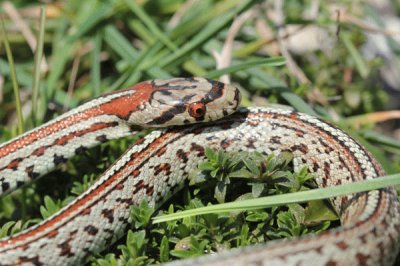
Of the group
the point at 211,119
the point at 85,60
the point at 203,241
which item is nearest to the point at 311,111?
the point at 211,119

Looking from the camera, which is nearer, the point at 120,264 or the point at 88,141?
the point at 120,264

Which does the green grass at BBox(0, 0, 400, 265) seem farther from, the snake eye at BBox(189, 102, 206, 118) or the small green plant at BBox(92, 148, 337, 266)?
the snake eye at BBox(189, 102, 206, 118)

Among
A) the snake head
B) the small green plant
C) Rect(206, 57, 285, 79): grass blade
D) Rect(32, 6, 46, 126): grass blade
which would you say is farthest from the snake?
Rect(32, 6, 46, 126): grass blade

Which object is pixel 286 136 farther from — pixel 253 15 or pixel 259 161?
pixel 253 15

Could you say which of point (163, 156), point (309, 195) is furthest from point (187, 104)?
point (309, 195)

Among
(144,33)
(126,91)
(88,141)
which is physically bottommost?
(88,141)

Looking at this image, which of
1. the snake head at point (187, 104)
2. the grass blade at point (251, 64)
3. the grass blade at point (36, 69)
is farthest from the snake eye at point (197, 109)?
the grass blade at point (36, 69)

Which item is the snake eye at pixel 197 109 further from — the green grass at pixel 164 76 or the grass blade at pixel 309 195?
the grass blade at pixel 309 195
